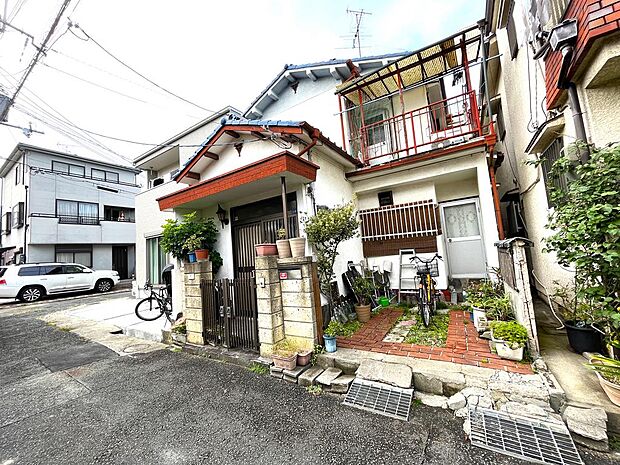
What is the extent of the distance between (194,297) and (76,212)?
1890 centimetres

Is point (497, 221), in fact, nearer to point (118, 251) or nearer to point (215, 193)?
point (215, 193)

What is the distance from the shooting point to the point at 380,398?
2.88m

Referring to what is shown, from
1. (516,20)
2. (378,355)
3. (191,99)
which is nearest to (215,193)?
(378,355)

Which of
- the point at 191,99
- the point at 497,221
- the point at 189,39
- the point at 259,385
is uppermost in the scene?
the point at 189,39

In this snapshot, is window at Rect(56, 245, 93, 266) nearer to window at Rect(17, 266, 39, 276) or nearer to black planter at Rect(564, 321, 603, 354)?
window at Rect(17, 266, 39, 276)

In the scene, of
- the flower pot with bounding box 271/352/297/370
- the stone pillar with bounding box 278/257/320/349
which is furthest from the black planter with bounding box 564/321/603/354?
the flower pot with bounding box 271/352/297/370

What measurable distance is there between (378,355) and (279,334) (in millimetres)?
1521

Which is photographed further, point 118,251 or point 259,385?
point 118,251

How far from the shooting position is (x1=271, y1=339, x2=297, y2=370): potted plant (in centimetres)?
363

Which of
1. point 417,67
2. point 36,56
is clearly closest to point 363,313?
point 417,67

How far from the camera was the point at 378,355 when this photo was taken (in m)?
3.61

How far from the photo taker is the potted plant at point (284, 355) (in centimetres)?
363

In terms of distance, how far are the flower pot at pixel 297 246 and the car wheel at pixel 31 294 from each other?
1538 cm

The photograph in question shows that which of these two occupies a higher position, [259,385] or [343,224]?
[343,224]
